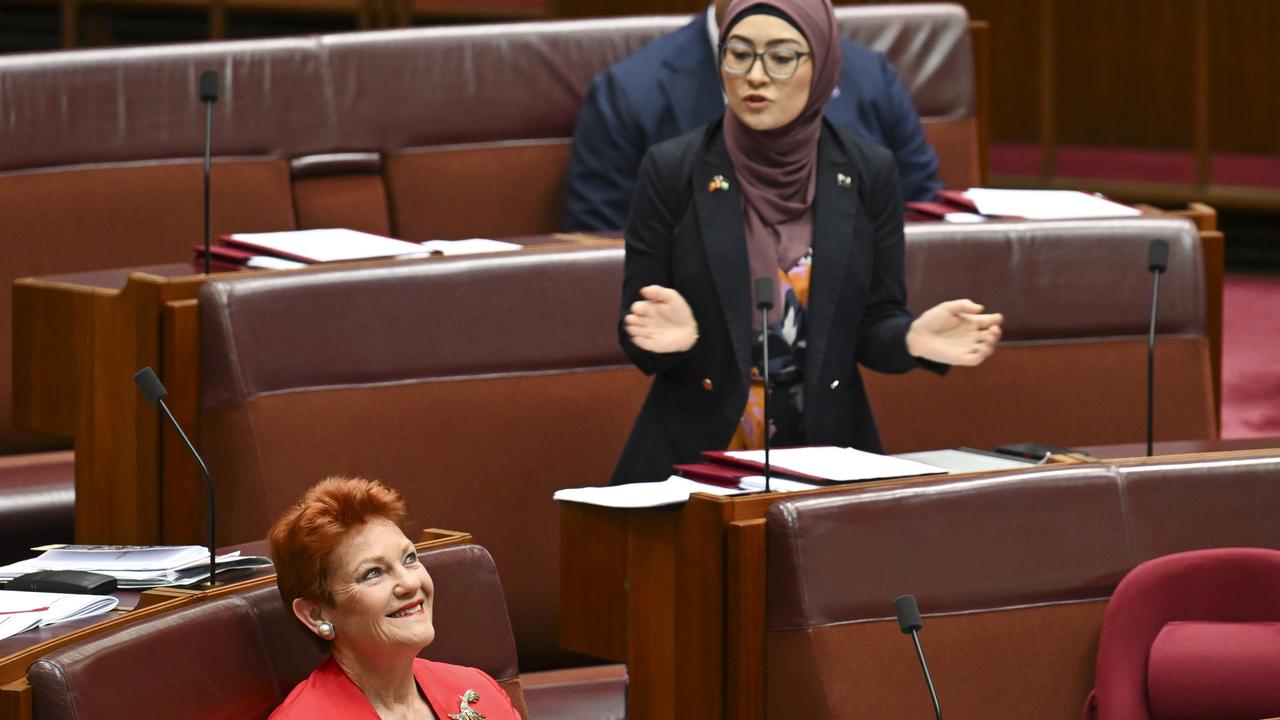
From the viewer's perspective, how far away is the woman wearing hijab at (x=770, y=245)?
171cm

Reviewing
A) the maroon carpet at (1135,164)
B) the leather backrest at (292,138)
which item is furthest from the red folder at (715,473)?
the maroon carpet at (1135,164)

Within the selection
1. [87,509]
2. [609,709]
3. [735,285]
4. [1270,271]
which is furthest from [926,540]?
[1270,271]

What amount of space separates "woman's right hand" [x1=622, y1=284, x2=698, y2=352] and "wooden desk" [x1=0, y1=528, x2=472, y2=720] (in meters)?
0.28

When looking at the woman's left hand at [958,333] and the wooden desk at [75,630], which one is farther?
the woman's left hand at [958,333]

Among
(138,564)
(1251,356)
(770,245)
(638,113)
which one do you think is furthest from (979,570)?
(1251,356)

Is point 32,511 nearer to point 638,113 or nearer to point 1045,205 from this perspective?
point 638,113

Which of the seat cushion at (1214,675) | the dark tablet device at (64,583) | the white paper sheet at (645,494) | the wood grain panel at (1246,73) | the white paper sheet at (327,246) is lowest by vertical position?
the seat cushion at (1214,675)

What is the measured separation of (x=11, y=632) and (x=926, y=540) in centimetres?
70

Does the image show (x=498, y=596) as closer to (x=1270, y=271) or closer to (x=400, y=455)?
(x=400, y=455)

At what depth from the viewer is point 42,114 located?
88.9 inches

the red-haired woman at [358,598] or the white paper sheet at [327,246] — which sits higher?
the white paper sheet at [327,246]

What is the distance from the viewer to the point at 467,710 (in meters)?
1.37

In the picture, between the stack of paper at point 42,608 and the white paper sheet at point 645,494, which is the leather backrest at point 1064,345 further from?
the stack of paper at point 42,608

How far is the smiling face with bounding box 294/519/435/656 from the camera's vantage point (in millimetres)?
1311
